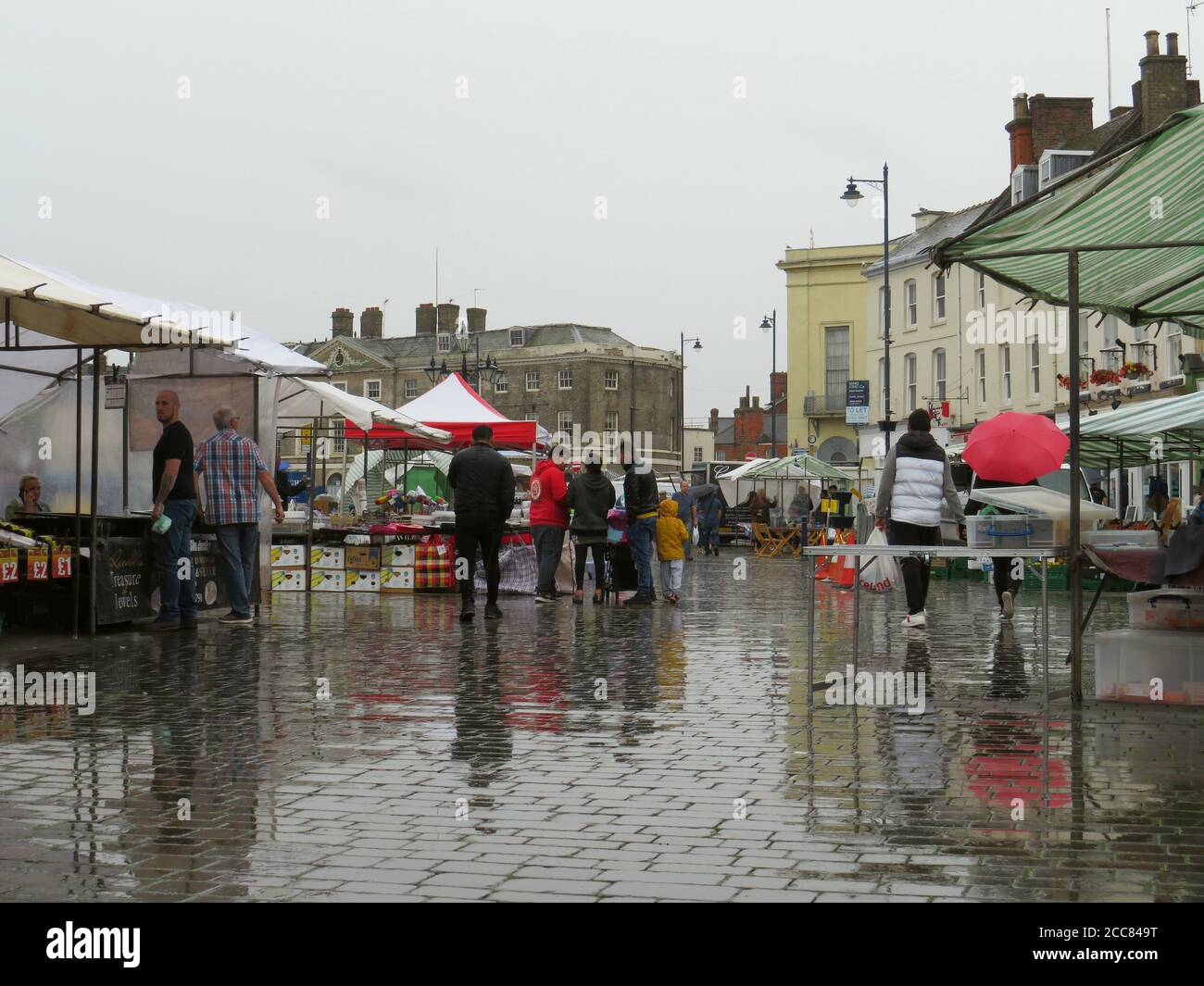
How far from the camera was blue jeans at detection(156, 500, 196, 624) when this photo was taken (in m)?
13.3

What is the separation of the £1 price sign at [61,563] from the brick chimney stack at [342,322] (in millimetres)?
106875

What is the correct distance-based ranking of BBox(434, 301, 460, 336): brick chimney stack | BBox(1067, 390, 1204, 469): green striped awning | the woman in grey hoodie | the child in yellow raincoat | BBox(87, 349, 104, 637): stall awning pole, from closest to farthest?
BBox(87, 349, 104, 637): stall awning pole, BBox(1067, 390, 1204, 469): green striped awning, the woman in grey hoodie, the child in yellow raincoat, BBox(434, 301, 460, 336): brick chimney stack

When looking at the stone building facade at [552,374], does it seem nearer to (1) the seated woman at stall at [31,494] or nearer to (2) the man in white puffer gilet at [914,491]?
(1) the seated woman at stall at [31,494]

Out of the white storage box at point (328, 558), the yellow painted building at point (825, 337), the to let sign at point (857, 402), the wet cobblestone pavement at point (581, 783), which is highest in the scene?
the yellow painted building at point (825, 337)

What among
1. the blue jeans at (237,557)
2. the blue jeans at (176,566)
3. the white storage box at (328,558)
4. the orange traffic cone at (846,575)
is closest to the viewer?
the blue jeans at (176,566)

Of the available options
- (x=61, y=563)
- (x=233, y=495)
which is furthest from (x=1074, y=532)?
(x=61, y=563)

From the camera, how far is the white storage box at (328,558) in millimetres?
20547

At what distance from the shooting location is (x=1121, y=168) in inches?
319

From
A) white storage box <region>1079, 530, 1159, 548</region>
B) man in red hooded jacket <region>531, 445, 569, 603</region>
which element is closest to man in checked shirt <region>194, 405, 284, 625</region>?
man in red hooded jacket <region>531, 445, 569, 603</region>

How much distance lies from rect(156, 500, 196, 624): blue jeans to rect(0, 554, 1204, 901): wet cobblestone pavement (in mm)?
1738

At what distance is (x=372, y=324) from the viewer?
383 ft

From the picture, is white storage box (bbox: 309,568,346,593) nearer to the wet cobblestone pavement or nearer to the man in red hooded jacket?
the man in red hooded jacket

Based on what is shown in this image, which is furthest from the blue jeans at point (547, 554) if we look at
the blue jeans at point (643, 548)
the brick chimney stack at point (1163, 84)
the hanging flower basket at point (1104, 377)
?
the brick chimney stack at point (1163, 84)
